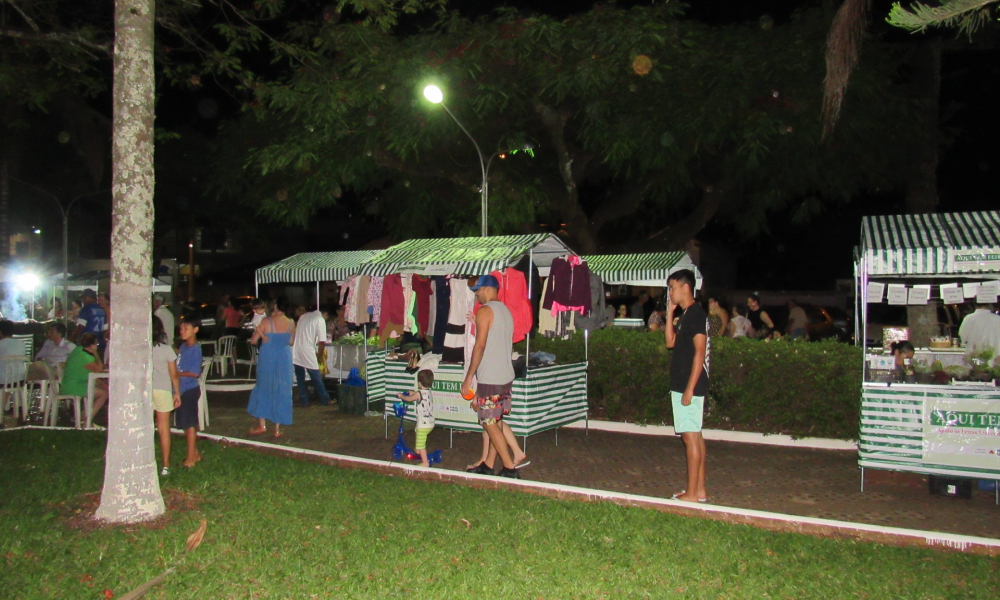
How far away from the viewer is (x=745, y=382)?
9414mm

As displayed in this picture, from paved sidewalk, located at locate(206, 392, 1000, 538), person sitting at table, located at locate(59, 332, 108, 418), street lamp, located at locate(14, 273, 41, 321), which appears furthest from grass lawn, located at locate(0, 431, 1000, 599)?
street lamp, located at locate(14, 273, 41, 321)

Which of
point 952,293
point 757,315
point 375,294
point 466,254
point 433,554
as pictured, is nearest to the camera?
point 433,554

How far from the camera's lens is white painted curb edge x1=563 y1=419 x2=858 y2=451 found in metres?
8.87

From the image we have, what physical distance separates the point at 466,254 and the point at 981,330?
6.95 metres

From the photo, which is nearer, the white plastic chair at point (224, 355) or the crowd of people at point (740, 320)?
the crowd of people at point (740, 320)

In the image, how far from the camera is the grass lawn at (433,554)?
14.7 ft

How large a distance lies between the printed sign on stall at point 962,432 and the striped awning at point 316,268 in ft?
29.0

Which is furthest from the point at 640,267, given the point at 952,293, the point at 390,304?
the point at 952,293

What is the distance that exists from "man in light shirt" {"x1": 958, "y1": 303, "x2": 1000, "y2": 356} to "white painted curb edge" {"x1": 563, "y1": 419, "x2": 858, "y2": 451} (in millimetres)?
2660

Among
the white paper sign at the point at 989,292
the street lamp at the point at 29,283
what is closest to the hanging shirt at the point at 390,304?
the white paper sign at the point at 989,292

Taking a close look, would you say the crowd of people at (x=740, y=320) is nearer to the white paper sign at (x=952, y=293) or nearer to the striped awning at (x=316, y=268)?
the white paper sign at (x=952, y=293)

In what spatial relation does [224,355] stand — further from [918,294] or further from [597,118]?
[918,294]

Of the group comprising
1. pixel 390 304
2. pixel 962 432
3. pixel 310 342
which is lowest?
pixel 962 432

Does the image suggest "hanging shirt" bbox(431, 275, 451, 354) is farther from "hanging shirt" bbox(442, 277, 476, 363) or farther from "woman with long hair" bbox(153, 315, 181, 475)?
"woman with long hair" bbox(153, 315, 181, 475)
